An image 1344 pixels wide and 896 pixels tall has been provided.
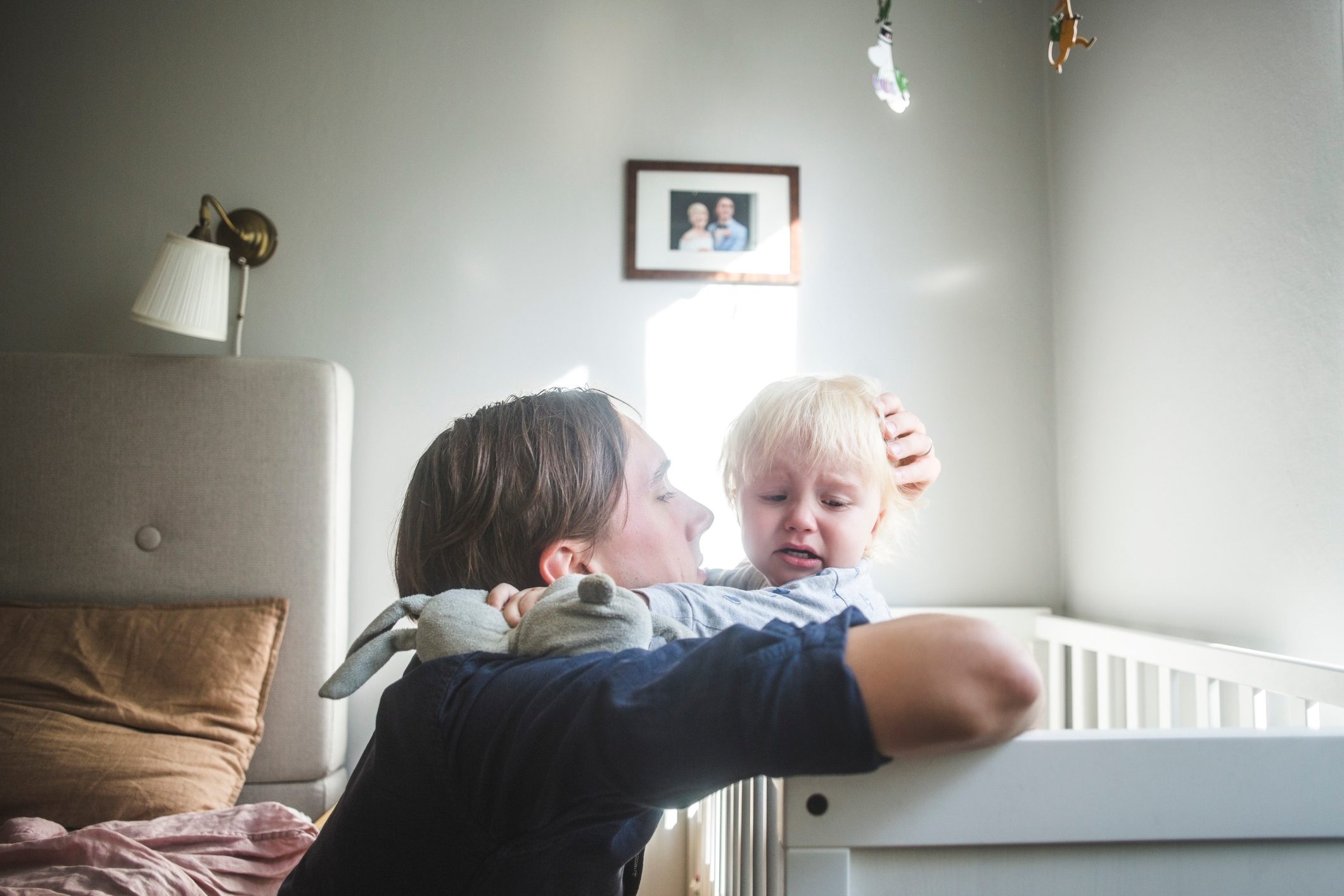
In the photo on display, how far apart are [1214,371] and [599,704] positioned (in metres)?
1.58

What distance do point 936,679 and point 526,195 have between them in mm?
1965

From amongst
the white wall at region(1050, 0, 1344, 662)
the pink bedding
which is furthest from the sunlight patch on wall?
the pink bedding

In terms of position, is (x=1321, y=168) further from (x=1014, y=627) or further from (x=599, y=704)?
(x=599, y=704)

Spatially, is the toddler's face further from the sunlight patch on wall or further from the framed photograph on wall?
the framed photograph on wall

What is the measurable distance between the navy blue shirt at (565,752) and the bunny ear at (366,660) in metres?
0.05

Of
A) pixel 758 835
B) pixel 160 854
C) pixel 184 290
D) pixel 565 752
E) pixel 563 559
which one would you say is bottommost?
pixel 160 854

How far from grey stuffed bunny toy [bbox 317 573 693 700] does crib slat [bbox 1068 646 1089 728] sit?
5.10 ft

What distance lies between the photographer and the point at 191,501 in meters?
1.94

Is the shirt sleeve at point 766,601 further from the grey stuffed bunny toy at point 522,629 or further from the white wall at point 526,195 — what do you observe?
the white wall at point 526,195

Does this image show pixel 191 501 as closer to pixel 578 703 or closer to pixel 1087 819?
pixel 578 703

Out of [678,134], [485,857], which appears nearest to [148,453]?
[678,134]

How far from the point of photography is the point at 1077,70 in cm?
224

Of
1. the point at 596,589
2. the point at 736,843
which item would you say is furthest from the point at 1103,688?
the point at 596,589

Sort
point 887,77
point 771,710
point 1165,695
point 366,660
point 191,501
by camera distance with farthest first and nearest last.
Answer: point 191,501, point 1165,695, point 887,77, point 366,660, point 771,710
